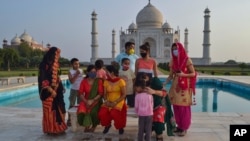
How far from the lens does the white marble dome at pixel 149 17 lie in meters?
45.3

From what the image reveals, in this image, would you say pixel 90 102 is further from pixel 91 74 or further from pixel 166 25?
pixel 166 25

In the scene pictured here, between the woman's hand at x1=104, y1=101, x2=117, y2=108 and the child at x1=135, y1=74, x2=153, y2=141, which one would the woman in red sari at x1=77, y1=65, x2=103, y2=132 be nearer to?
the woman's hand at x1=104, y1=101, x2=117, y2=108

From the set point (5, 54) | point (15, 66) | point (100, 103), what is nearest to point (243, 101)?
point (100, 103)

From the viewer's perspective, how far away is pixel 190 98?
4512 mm

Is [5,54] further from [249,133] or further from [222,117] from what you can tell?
[249,133]

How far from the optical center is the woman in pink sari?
14.6 ft

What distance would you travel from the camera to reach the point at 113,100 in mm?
4270

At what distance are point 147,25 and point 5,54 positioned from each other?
21.3m

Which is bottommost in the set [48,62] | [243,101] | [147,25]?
[243,101]

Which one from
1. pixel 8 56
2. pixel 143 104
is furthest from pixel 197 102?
pixel 8 56

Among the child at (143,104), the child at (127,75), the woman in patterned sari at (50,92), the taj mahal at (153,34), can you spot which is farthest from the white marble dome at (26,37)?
the child at (143,104)

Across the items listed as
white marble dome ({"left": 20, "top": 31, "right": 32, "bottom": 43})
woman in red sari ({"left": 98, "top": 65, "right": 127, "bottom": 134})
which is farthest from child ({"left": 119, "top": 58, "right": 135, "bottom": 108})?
white marble dome ({"left": 20, "top": 31, "right": 32, "bottom": 43})

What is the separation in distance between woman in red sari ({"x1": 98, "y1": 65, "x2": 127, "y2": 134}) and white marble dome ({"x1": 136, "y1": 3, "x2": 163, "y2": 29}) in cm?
4165

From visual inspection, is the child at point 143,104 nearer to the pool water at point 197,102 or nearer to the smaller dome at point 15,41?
the pool water at point 197,102
